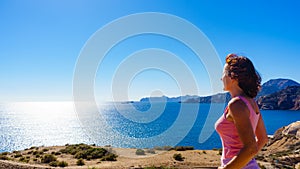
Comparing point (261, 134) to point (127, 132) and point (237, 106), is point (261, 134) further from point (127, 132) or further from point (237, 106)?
point (127, 132)

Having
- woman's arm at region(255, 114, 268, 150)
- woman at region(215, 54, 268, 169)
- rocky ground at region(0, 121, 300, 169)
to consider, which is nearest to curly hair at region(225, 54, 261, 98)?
woman at region(215, 54, 268, 169)

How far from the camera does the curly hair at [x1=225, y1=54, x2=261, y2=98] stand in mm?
1756

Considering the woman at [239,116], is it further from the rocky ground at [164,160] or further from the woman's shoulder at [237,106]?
the rocky ground at [164,160]

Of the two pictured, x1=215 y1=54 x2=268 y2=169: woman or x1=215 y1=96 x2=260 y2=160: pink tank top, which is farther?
x1=215 y1=96 x2=260 y2=160: pink tank top

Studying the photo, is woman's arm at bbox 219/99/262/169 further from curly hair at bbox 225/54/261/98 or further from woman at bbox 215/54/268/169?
curly hair at bbox 225/54/261/98

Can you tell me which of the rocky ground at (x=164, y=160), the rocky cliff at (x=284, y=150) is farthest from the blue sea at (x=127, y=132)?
the rocky cliff at (x=284, y=150)

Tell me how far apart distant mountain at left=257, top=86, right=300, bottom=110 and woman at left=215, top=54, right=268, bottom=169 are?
127 metres

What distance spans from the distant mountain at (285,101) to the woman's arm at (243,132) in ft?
Result: 417

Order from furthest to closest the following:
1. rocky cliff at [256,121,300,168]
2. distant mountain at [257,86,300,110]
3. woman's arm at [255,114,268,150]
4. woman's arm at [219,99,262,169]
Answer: distant mountain at [257,86,300,110] < rocky cliff at [256,121,300,168] < woman's arm at [255,114,268,150] < woman's arm at [219,99,262,169]

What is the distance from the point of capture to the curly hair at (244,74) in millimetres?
1756

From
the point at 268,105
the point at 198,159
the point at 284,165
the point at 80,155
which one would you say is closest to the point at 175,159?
the point at 198,159

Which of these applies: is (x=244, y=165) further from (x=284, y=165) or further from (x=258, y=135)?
(x=284, y=165)

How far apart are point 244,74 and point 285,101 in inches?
5305

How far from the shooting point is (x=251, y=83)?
177 cm
